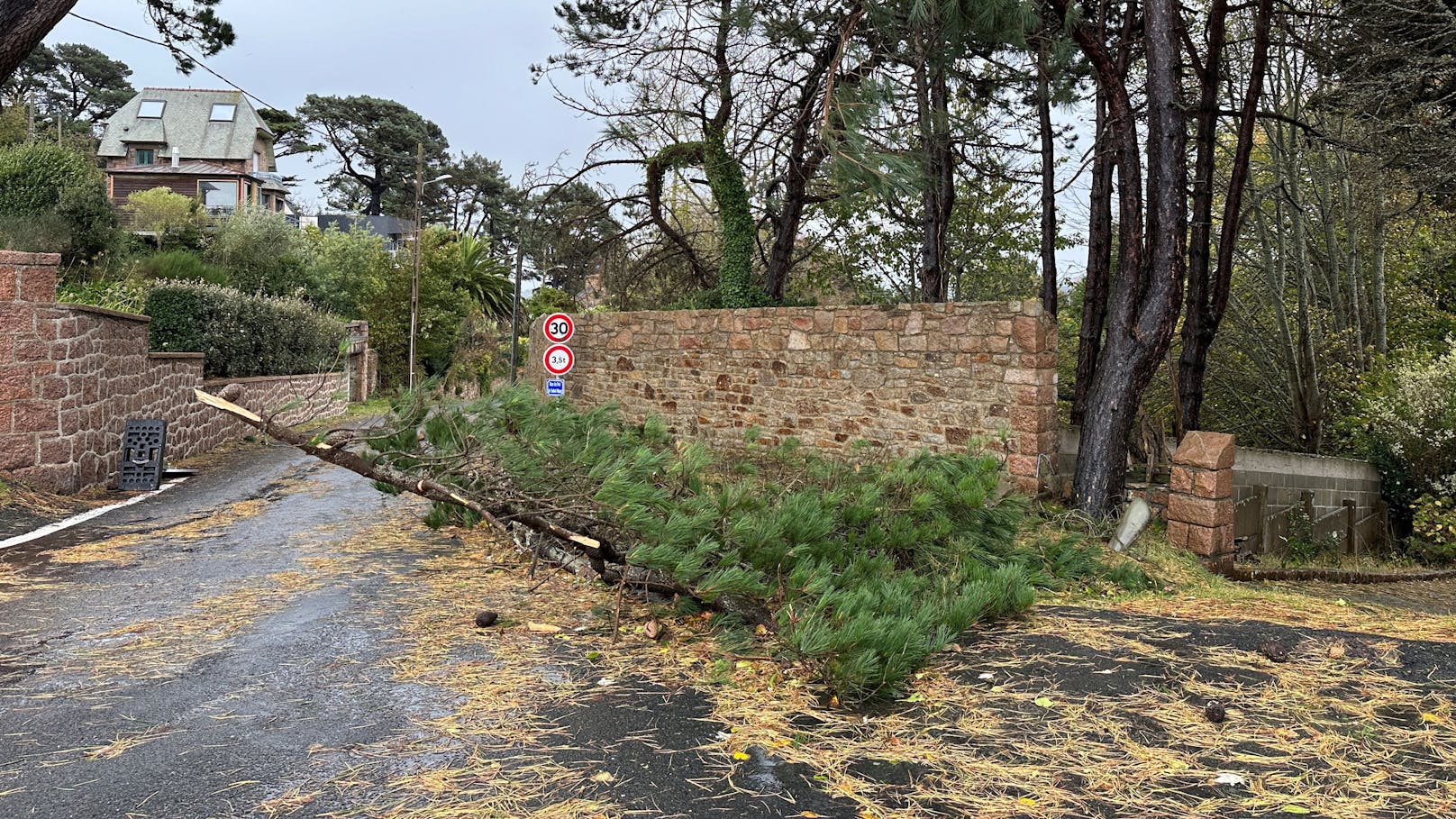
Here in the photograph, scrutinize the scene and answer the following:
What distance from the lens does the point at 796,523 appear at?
456cm

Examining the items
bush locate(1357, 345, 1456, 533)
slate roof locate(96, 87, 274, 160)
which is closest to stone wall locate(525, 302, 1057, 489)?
bush locate(1357, 345, 1456, 533)

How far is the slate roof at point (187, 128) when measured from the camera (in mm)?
48312

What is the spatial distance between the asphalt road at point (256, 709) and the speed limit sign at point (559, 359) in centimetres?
781

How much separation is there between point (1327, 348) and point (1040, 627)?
13.5 m

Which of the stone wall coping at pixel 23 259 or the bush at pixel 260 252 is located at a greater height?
the bush at pixel 260 252

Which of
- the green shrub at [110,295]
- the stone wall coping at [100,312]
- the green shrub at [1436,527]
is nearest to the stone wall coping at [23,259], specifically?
the stone wall coping at [100,312]

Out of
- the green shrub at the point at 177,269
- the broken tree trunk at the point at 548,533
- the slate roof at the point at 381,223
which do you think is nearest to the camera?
the broken tree trunk at the point at 548,533

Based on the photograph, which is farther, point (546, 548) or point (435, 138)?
point (435, 138)

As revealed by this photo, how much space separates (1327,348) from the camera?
15.8m

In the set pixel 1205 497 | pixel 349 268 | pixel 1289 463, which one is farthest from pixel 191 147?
pixel 1205 497

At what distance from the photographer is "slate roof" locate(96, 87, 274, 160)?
4831 centimetres

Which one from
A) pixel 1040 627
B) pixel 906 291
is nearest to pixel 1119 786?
pixel 1040 627

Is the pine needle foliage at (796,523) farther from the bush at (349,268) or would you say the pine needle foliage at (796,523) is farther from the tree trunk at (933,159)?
the bush at (349,268)

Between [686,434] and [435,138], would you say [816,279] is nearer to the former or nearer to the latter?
[686,434]
